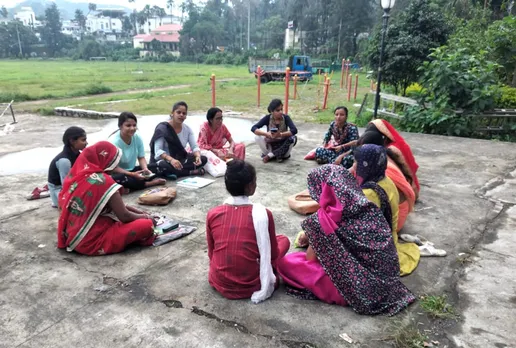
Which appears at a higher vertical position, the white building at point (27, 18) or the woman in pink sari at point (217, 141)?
the white building at point (27, 18)

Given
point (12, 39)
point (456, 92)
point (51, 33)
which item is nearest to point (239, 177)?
point (456, 92)

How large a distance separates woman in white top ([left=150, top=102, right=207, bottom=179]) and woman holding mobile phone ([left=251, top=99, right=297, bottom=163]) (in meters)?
1.05

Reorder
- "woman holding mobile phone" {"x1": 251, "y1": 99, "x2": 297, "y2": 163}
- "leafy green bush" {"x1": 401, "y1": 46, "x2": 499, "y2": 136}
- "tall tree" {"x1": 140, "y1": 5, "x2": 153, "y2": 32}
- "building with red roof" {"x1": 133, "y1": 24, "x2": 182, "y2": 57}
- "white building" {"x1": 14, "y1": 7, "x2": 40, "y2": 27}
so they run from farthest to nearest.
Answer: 1. "white building" {"x1": 14, "y1": 7, "x2": 40, "y2": 27}
2. "tall tree" {"x1": 140, "y1": 5, "x2": 153, "y2": 32}
3. "building with red roof" {"x1": 133, "y1": 24, "x2": 182, "y2": 57}
4. "leafy green bush" {"x1": 401, "y1": 46, "x2": 499, "y2": 136}
5. "woman holding mobile phone" {"x1": 251, "y1": 99, "x2": 297, "y2": 163}

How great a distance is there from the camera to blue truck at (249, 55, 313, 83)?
27.3 meters

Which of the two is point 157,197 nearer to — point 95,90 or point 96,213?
point 96,213

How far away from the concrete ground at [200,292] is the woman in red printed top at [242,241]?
11 centimetres

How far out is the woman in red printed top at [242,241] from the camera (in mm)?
2471

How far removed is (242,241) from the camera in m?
2.50

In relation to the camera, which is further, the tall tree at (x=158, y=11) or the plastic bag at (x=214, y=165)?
the tall tree at (x=158, y=11)

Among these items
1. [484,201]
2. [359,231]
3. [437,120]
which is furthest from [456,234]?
[437,120]

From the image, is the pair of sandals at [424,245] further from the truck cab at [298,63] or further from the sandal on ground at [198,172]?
the truck cab at [298,63]

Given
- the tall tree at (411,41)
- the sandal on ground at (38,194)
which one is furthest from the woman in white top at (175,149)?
the tall tree at (411,41)

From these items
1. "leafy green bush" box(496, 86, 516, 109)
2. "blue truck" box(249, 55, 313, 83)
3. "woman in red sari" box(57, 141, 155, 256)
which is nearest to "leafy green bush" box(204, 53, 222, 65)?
"blue truck" box(249, 55, 313, 83)

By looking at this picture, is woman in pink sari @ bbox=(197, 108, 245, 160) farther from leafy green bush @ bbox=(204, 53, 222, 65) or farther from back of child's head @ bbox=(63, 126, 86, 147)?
leafy green bush @ bbox=(204, 53, 222, 65)
